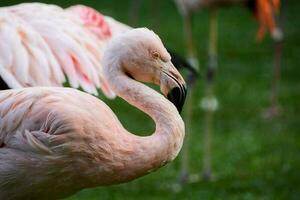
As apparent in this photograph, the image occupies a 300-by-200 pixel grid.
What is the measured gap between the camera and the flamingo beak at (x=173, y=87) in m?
3.96

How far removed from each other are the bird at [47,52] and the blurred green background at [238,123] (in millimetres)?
2582

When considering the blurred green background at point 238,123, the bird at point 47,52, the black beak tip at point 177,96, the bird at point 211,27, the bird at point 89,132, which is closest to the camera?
the bird at point 89,132

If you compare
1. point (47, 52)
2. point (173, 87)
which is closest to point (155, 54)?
point (173, 87)

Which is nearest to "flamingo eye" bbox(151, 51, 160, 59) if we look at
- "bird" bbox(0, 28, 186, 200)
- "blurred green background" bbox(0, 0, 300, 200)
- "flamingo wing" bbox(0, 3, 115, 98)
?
"bird" bbox(0, 28, 186, 200)

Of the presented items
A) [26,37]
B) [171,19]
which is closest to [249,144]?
[26,37]

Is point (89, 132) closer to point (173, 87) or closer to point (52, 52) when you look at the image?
point (173, 87)

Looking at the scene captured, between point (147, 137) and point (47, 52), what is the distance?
1.08 meters

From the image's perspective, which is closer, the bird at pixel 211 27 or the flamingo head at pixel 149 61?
the flamingo head at pixel 149 61

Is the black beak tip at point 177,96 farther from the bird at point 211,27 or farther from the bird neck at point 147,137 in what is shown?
the bird at point 211,27

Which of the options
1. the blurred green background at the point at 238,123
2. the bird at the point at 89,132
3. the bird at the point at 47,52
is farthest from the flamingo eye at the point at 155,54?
the blurred green background at the point at 238,123

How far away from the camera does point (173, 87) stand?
3963 millimetres

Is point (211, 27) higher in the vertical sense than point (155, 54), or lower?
lower

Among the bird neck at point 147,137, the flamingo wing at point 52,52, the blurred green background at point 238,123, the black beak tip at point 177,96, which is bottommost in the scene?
the blurred green background at point 238,123

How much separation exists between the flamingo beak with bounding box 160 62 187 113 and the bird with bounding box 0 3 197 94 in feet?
1.64
